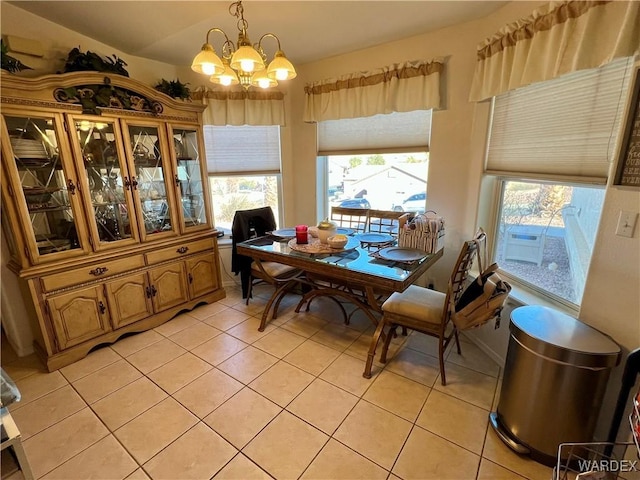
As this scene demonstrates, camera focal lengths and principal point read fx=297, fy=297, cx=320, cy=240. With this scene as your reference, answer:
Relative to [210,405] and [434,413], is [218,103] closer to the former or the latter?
[210,405]

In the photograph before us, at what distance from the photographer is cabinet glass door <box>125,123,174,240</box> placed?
2506 mm

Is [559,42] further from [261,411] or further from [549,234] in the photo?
[261,411]

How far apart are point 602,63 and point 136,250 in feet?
10.5

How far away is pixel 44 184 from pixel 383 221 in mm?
2697

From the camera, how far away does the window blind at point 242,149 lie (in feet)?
10.8

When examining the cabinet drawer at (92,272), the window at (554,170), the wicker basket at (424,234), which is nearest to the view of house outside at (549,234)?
the window at (554,170)

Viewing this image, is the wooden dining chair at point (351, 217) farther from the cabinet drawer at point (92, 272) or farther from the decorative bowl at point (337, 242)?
the cabinet drawer at point (92, 272)

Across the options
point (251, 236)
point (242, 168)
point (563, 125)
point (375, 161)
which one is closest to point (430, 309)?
point (563, 125)

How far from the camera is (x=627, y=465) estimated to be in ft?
3.94

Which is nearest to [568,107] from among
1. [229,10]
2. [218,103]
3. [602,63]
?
[602,63]

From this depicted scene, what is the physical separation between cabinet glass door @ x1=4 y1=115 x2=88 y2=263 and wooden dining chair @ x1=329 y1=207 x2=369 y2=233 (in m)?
2.18

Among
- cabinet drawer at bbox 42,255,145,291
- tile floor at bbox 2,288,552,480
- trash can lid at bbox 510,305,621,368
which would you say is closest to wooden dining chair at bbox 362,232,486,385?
tile floor at bbox 2,288,552,480

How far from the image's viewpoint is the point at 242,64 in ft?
5.16

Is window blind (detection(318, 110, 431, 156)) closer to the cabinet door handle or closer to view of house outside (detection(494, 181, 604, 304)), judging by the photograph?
view of house outside (detection(494, 181, 604, 304))
